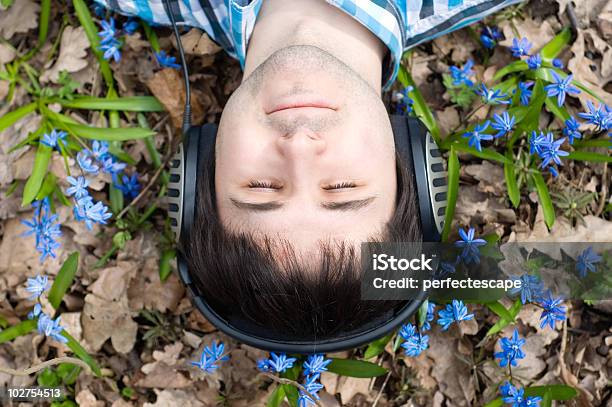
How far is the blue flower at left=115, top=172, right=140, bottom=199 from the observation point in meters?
2.79

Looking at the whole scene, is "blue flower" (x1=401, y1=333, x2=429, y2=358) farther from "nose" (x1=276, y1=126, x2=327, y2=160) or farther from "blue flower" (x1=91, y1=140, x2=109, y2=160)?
"blue flower" (x1=91, y1=140, x2=109, y2=160)

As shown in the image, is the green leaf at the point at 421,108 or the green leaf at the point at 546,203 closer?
the green leaf at the point at 546,203

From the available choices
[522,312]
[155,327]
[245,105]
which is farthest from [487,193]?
[155,327]

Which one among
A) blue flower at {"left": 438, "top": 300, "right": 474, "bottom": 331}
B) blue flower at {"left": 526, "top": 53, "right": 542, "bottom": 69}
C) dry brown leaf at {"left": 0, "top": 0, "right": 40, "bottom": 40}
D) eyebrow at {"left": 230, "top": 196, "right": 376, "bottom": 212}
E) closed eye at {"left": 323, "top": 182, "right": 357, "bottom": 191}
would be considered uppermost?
dry brown leaf at {"left": 0, "top": 0, "right": 40, "bottom": 40}

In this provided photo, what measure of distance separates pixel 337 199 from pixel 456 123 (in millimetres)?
1191

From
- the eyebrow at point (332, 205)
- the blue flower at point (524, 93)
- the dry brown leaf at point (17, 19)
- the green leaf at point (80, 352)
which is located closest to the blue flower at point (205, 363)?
the green leaf at point (80, 352)

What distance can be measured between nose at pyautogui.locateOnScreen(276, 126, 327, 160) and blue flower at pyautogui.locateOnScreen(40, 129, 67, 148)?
4.26 ft

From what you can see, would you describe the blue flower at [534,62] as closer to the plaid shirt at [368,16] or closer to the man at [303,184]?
the plaid shirt at [368,16]

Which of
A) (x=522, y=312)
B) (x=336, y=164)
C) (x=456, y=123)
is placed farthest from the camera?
(x=456, y=123)

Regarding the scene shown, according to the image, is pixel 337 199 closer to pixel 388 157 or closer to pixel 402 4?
pixel 388 157

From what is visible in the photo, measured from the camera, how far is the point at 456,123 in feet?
9.39

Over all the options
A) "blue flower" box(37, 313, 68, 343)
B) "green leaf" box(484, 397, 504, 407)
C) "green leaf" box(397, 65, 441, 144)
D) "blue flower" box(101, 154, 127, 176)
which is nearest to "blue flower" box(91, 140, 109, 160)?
"blue flower" box(101, 154, 127, 176)

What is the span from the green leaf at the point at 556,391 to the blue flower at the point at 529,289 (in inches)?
14.6

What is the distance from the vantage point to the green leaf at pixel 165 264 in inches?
109
